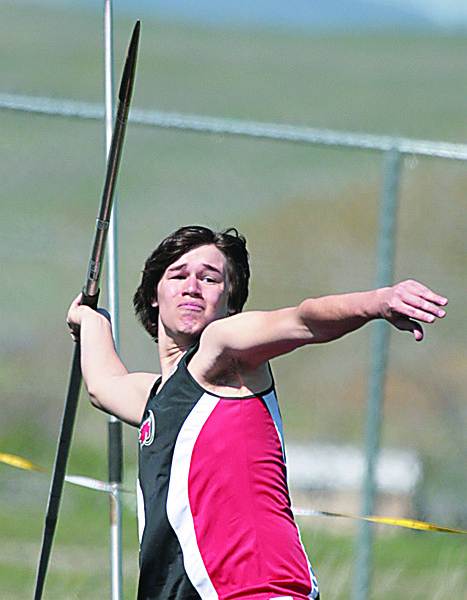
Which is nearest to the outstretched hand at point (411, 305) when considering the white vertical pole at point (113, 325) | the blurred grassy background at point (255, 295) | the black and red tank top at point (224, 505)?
the black and red tank top at point (224, 505)

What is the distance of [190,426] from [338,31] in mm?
26813

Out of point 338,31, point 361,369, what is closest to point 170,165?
point 361,369

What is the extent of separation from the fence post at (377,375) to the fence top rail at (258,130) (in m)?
0.08

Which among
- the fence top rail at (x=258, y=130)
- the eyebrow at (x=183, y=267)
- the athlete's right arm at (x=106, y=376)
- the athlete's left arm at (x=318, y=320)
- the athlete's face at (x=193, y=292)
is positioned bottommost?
the athlete's right arm at (x=106, y=376)

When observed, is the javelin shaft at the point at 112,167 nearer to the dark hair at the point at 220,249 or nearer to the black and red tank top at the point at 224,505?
the dark hair at the point at 220,249

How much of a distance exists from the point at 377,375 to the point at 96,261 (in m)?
1.51

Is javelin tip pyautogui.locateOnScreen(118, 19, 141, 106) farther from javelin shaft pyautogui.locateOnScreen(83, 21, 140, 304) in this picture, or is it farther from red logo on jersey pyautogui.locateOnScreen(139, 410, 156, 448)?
red logo on jersey pyautogui.locateOnScreen(139, 410, 156, 448)

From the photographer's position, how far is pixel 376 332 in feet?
12.7

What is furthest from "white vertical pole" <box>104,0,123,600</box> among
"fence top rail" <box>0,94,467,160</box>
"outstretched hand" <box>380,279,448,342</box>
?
"outstretched hand" <box>380,279,448,342</box>

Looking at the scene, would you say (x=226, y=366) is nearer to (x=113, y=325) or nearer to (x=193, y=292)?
(x=193, y=292)

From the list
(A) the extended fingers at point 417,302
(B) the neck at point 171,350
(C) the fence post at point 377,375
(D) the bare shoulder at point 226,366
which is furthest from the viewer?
(C) the fence post at point 377,375

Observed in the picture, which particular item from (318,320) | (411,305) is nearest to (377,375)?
(318,320)

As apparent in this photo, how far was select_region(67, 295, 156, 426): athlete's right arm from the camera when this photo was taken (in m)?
2.58

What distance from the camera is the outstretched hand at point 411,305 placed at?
1575 millimetres
